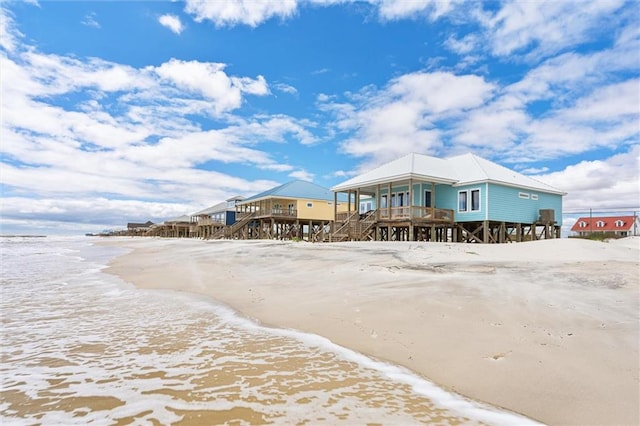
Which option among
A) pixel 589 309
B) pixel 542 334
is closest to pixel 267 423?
pixel 542 334

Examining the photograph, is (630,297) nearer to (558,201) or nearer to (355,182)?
(355,182)

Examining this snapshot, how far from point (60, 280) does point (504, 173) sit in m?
23.6

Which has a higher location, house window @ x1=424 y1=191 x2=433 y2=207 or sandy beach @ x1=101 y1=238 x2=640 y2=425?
house window @ x1=424 y1=191 x2=433 y2=207

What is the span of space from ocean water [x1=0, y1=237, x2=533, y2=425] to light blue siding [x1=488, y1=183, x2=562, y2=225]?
18982mm

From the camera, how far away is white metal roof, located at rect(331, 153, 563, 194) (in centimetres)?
2070

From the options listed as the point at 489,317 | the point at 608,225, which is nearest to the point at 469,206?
the point at 489,317

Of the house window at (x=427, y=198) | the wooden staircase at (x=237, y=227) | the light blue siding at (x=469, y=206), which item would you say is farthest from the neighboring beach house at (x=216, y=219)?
the light blue siding at (x=469, y=206)

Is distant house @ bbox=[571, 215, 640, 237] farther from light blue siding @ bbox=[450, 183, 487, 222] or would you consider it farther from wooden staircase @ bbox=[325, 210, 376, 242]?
wooden staircase @ bbox=[325, 210, 376, 242]

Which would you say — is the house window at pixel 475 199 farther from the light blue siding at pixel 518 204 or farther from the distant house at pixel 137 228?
the distant house at pixel 137 228

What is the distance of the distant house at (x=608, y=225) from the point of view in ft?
174

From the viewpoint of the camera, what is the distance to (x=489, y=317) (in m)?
4.73

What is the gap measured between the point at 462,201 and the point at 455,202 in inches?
16.0

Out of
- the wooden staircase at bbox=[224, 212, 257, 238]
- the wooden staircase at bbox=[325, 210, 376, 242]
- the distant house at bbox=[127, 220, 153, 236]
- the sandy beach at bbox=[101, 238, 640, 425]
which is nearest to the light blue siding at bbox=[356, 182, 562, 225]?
the wooden staircase at bbox=[325, 210, 376, 242]

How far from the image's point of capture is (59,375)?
3357mm
